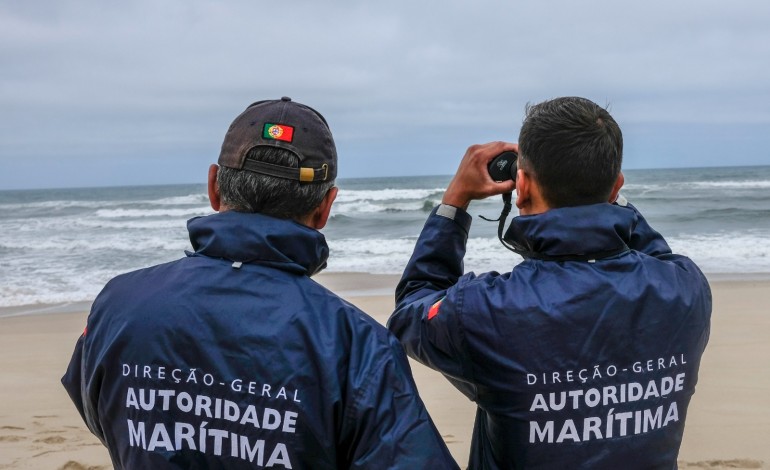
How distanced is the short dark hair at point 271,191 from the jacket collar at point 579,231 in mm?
507

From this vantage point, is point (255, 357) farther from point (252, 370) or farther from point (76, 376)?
point (76, 376)

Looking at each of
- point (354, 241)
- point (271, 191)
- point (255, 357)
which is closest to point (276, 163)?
point (271, 191)

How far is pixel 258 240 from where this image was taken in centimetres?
149

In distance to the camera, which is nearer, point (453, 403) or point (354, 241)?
point (453, 403)

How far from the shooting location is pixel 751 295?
8734 millimetres

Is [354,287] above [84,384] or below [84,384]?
below

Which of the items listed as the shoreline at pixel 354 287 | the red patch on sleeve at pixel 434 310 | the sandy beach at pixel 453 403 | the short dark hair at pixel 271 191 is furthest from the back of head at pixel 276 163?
the shoreline at pixel 354 287

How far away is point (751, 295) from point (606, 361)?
8.13 m

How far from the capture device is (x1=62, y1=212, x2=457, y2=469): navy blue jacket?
140cm

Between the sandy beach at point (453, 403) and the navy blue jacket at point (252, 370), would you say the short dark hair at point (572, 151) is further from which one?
the sandy beach at point (453, 403)

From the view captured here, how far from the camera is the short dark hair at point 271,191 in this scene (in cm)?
154

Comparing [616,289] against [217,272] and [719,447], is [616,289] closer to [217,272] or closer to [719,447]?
[217,272]

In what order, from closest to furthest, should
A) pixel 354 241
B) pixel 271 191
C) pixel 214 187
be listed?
pixel 271 191 → pixel 214 187 → pixel 354 241

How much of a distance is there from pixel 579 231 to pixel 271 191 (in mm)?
678
